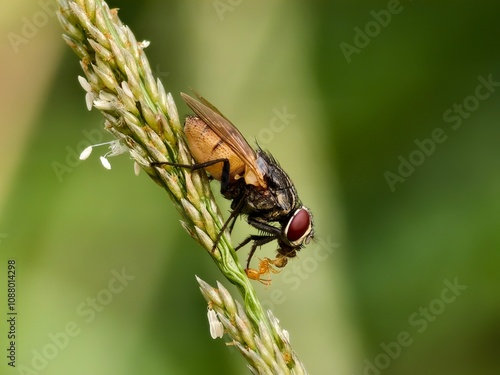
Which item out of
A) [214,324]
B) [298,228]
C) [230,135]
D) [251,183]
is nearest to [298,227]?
[298,228]

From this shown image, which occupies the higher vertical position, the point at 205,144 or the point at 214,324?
the point at 205,144

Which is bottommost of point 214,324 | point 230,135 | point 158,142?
point 214,324

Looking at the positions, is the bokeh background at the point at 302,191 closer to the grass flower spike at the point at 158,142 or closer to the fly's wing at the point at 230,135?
the fly's wing at the point at 230,135

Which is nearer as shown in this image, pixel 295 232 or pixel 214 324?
pixel 214 324

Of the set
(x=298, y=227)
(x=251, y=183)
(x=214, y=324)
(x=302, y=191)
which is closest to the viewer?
(x=214, y=324)

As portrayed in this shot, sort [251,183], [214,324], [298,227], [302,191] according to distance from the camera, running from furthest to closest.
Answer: [302,191] → [251,183] → [298,227] → [214,324]

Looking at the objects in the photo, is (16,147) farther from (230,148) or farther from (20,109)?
(230,148)

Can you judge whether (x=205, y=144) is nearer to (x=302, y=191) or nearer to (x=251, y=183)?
(x=251, y=183)
